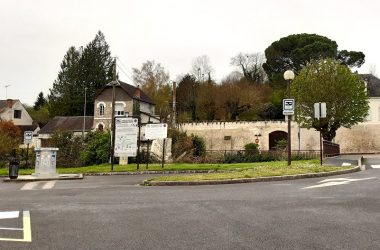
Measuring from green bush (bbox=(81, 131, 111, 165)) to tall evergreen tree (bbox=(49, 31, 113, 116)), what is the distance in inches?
1602

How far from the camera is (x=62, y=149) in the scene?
126 feet

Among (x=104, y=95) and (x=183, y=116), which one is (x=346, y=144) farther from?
(x=104, y=95)

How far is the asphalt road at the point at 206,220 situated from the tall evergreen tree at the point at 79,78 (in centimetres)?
6738

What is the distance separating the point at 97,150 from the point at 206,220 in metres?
30.1

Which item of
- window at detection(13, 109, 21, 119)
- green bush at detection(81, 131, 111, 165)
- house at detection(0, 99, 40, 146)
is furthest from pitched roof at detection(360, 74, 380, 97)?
window at detection(13, 109, 21, 119)

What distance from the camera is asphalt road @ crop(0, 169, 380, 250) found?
21.3 feet

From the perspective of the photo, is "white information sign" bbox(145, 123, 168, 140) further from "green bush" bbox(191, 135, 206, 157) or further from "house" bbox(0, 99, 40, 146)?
"house" bbox(0, 99, 40, 146)

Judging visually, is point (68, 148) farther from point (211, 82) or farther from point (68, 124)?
point (211, 82)

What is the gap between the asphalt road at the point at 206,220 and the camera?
6.50m

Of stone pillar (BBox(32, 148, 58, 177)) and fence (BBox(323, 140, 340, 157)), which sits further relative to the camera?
fence (BBox(323, 140, 340, 157))

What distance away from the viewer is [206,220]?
815 centimetres

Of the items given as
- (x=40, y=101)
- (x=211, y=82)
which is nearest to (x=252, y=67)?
(x=211, y=82)

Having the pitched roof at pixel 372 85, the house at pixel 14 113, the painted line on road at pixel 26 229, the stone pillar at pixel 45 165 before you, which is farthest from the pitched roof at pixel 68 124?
the painted line on road at pixel 26 229

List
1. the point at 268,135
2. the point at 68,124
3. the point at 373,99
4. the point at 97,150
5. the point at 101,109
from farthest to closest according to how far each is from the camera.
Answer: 1. the point at 68,124
2. the point at 101,109
3. the point at 268,135
4. the point at 373,99
5. the point at 97,150
